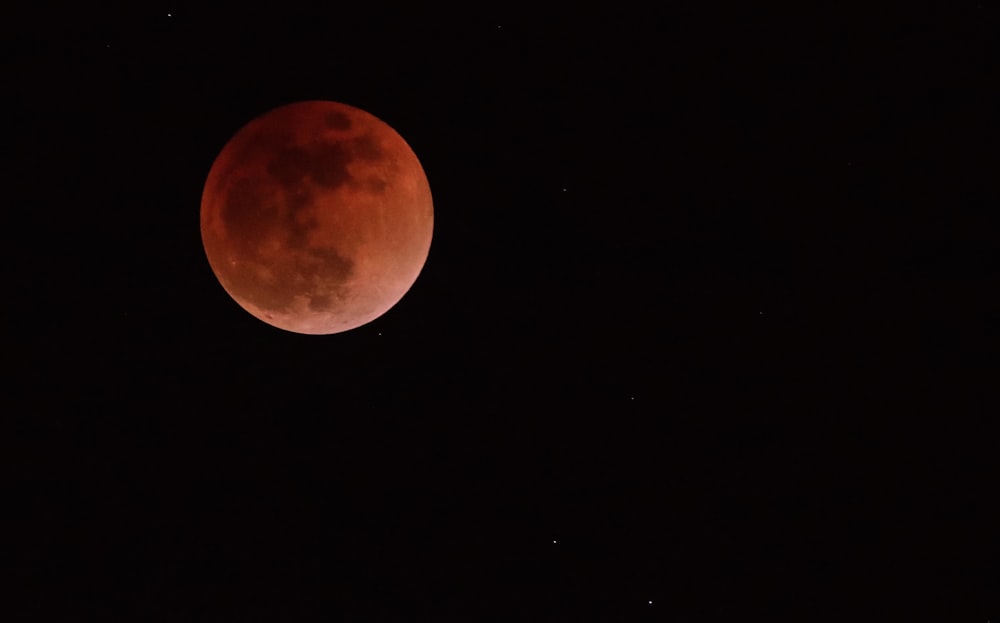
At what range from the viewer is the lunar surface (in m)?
4.70

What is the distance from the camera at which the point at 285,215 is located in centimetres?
467

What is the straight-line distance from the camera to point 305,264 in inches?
188

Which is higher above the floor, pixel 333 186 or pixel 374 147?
pixel 374 147

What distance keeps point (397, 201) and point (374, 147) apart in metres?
0.35

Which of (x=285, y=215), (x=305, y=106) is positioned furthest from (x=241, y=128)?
(x=285, y=215)

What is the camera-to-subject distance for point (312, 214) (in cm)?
467

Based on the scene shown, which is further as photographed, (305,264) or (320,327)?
(320,327)

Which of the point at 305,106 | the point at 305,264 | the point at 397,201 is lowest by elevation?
the point at 305,264

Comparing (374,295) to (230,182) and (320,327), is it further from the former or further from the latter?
(230,182)

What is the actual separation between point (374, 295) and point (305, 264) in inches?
19.3

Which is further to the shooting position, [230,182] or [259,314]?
[259,314]

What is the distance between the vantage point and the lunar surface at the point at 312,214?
4.70m

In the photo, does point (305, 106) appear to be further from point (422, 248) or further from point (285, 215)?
point (422, 248)

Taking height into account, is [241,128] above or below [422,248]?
above
